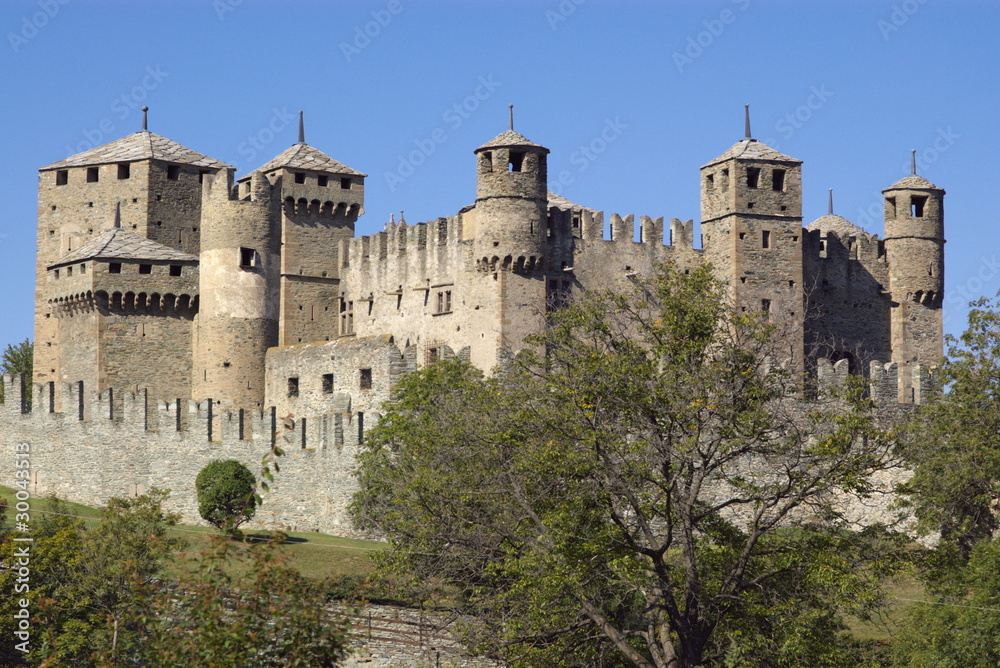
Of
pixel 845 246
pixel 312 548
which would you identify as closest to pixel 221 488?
pixel 312 548

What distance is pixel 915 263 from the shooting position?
6375 centimetres

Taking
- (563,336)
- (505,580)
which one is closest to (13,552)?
(505,580)

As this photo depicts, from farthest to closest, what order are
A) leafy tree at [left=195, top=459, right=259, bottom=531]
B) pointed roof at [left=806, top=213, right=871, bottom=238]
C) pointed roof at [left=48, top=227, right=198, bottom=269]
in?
pointed roof at [left=806, top=213, right=871, bottom=238] → pointed roof at [left=48, top=227, right=198, bottom=269] → leafy tree at [left=195, top=459, right=259, bottom=531]

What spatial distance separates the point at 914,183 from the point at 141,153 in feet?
90.0

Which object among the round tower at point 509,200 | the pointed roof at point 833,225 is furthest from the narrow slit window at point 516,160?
the pointed roof at point 833,225

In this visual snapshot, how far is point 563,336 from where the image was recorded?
100 ft

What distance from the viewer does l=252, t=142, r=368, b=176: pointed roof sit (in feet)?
211

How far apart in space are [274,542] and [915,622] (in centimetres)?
1342

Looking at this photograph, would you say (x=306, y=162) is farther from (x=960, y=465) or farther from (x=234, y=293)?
(x=960, y=465)

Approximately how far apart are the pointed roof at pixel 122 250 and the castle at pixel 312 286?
116 millimetres

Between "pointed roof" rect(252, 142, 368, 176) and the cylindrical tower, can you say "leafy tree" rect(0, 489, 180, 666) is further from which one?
"pointed roof" rect(252, 142, 368, 176)

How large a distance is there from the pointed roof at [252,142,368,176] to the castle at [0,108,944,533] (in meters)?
0.11

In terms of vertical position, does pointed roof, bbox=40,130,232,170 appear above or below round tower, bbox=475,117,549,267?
above

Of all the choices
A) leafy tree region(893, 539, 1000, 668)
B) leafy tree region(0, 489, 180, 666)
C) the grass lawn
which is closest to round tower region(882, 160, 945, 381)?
the grass lawn
